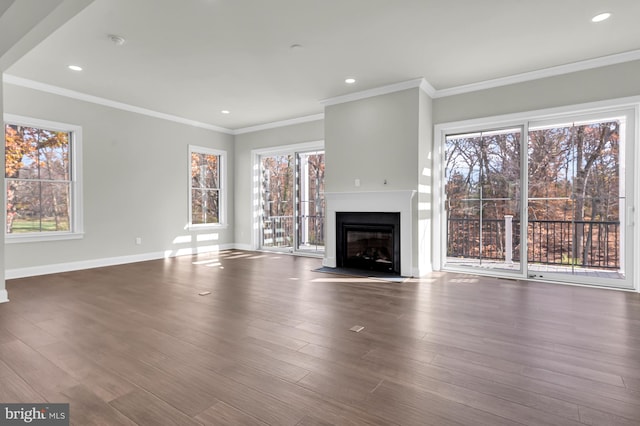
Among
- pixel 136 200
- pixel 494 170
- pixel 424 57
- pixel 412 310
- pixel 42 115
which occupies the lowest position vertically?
pixel 412 310

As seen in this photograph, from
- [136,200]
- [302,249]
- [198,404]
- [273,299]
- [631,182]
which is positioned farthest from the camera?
[302,249]

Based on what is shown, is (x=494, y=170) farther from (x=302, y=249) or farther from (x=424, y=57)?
(x=302, y=249)

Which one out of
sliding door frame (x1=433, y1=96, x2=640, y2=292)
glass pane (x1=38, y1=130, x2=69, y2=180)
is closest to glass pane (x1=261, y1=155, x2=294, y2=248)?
sliding door frame (x1=433, y1=96, x2=640, y2=292)

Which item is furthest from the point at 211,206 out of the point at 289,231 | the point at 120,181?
the point at 120,181

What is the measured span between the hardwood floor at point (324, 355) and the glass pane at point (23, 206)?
115 cm

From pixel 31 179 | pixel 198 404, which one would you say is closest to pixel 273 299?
pixel 198 404

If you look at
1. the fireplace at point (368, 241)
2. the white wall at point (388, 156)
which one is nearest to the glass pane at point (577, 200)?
the white wall at point (388, 156)

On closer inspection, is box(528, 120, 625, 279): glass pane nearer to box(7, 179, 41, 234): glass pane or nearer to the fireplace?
the fireplace

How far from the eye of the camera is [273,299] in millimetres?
3664

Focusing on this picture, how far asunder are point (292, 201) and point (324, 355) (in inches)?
200

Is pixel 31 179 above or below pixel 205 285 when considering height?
above

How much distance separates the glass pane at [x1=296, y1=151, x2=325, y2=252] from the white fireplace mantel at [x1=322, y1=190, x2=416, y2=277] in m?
0.98

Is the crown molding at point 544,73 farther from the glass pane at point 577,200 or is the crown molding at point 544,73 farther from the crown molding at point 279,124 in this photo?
the crown molding at point 279,124

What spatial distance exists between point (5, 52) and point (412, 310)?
4.48 meters
